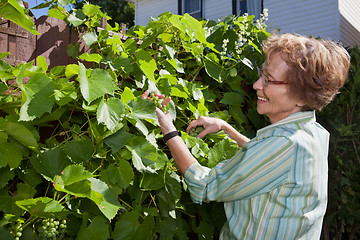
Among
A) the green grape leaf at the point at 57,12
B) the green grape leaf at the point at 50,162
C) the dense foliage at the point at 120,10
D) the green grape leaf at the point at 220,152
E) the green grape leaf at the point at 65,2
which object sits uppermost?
the green grape leaf at the point at 65,2

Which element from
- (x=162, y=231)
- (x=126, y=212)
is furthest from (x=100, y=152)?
(x=162, y=231)

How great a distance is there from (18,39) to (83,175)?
778 mm

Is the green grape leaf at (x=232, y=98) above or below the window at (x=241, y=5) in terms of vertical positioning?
above

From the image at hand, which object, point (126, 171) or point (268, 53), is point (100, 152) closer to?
point (126, 171)

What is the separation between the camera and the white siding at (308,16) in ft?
32.6

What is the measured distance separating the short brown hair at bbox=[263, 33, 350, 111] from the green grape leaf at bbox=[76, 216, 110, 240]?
848 mm

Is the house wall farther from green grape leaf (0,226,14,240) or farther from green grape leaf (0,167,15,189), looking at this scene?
green grape leaf (0,226,14,240)

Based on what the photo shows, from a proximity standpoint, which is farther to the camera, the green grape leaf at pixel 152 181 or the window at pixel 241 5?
the window at pixel 241 5

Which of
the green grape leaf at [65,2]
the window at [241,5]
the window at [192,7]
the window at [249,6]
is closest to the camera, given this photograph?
the green grape leaf at [65,2]

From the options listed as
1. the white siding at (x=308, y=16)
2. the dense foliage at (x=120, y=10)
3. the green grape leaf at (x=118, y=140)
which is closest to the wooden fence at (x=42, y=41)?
the green grape leaf at (x=118, y=140)

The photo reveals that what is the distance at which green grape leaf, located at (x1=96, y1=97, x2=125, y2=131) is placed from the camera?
4.65 ft

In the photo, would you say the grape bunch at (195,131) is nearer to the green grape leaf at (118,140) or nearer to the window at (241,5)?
the green grape leaf at (118,140)

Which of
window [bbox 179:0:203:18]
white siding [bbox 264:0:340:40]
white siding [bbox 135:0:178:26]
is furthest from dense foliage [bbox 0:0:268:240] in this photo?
white siding [bbox 135:0:178:26]

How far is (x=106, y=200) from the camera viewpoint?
4.47 ft
